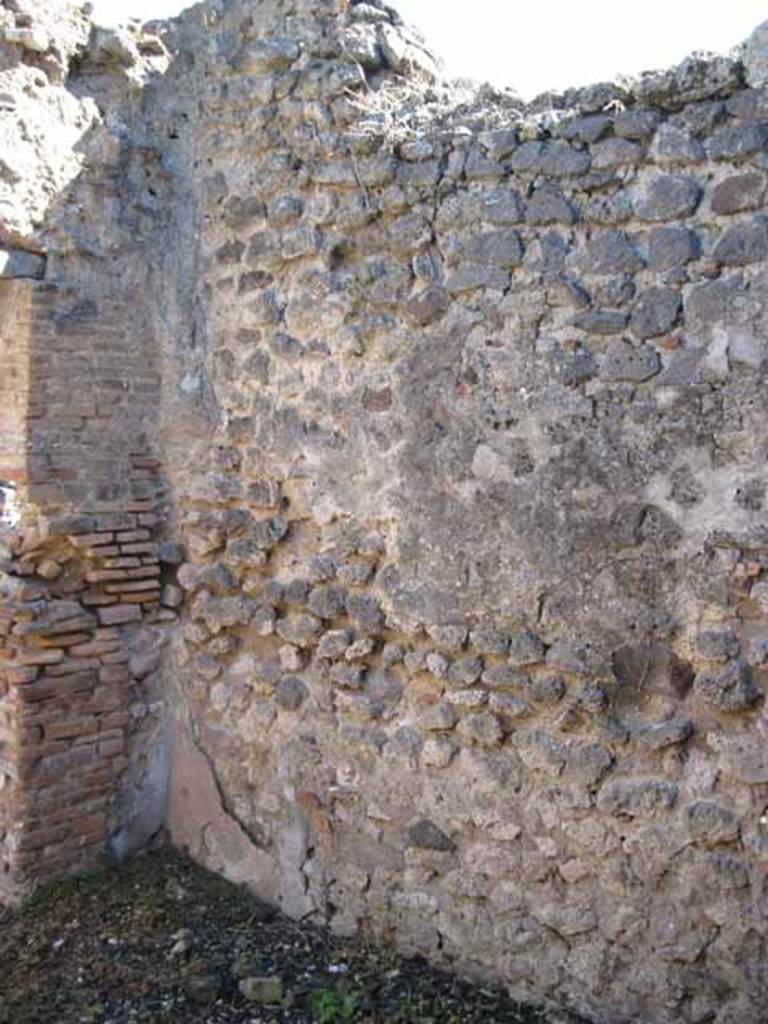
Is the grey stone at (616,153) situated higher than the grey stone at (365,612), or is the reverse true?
the grey stone at (616,153)

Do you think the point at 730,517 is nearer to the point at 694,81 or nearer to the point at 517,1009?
the point at 694,81

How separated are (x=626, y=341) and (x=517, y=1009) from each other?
2.06m

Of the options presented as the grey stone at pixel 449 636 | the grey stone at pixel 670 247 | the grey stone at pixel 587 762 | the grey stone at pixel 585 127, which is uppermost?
the grey stone at pixel 585 127

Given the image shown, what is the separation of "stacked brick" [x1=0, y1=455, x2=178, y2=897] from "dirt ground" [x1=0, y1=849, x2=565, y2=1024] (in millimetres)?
199

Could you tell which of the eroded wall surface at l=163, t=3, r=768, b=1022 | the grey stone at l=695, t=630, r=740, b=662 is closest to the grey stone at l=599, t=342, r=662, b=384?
the eroded wall surface at l=163, t=3, r=768, b=1022

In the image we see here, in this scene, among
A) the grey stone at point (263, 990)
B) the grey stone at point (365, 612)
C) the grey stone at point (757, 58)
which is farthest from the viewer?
the grey stone at point (365, 612)

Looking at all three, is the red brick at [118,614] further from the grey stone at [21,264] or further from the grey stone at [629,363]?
the grey stone at [629,363]

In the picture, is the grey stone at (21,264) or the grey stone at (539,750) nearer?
the grey stone at (539,750)

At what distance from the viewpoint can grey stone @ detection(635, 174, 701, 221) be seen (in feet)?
11.1

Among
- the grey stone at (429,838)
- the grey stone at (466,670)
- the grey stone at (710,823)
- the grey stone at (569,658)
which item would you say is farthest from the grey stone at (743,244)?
the grey stone at (429,838)

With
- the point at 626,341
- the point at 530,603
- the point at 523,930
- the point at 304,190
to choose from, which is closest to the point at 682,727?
the point at 530,603

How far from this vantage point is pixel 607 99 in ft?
11.5

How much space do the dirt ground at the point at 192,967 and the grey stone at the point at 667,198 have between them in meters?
2.42

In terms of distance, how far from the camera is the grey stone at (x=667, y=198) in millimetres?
3369
